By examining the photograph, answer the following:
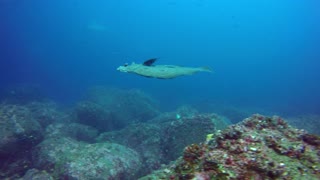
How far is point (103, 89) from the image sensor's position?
2534 centimetres

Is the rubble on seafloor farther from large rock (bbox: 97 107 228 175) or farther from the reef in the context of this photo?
large rock (bbox: 97 107 228 175)

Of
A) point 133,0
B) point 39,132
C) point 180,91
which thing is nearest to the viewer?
point 39,132

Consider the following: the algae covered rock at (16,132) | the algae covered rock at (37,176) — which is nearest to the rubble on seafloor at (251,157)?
the algae covered rock at (37,176)

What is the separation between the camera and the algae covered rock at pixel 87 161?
8.36m

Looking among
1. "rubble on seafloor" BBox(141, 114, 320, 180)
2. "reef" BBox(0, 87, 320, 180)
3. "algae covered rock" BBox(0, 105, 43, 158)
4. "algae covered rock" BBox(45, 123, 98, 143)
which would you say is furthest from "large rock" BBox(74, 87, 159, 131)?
"rubble on seafloor" BBox(141, 114, 320, 180)

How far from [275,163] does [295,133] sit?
1081 millimetres

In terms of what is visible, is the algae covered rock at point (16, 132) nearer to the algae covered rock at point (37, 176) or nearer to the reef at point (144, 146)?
the reef at point (144, 146)

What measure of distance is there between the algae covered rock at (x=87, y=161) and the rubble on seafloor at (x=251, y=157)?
5579 mm

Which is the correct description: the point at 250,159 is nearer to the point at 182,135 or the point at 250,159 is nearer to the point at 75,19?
the point at 182,135

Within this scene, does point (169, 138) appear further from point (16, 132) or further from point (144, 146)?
point (16, 132)

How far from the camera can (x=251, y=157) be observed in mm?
3094

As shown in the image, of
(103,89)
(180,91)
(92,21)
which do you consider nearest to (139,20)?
(92,21)

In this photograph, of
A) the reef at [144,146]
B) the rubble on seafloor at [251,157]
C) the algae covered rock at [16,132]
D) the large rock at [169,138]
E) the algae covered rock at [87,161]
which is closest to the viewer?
the rubble on seafloor at [251,157]

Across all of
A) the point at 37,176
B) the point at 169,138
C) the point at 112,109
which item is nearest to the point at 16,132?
the point at 37,176
